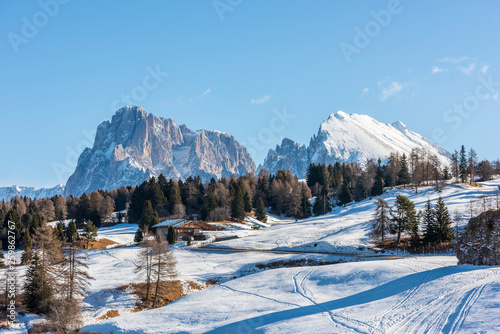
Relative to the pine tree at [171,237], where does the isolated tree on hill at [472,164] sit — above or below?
above

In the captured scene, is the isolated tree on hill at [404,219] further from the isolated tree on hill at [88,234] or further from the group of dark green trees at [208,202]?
the isolated tree on hill at [88,234]

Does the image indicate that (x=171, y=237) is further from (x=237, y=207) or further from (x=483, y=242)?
(x=483, y=242)

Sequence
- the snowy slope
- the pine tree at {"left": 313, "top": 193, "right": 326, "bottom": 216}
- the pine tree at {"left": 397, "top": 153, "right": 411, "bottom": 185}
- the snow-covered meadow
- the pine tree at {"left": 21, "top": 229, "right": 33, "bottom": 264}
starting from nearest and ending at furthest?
1. the snowy slope
2. the snow-covered meadow
3. the pine tree at {"left": 21, "top": 229, "right": 33, "bottom": 264}
4. the pine tree at {"left": 313, "top": 193, "right": 326, "bottom": 216}
5. the pine tree at {"left": 397, "top": 153, "right": 411, "bottom": 185}

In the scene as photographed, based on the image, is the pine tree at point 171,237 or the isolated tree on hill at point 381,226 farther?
the pine tree at point 171,237

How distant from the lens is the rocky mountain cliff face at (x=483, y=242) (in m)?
29.3

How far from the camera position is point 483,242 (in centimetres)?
3016

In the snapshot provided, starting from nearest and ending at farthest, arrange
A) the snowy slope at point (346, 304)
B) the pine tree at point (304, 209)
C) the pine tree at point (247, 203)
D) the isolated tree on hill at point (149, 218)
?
the snowy slope at point (346, 304) → the isolated tree on hill at point (149, 218) → the pine tree at point (247, 203) → the pine tree at point (304, 209)

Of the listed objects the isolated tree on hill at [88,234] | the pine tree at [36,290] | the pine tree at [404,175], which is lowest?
the pine tree at [36,290]

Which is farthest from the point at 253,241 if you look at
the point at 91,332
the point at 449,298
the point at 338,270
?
the point at 449,298

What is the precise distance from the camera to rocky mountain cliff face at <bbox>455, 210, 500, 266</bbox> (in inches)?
1153

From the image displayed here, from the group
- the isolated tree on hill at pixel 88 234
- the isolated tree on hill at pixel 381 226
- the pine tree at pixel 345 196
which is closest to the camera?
the isolated tree on hill at pixel 381 226

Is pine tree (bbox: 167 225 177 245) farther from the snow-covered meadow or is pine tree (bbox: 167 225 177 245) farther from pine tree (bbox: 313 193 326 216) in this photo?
pine tree (bbox: 313 193 326 216)

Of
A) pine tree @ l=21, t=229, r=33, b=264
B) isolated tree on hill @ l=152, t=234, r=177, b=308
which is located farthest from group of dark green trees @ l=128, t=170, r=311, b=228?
isolated tree on hill @ l=152, t=234, r=177, b=308

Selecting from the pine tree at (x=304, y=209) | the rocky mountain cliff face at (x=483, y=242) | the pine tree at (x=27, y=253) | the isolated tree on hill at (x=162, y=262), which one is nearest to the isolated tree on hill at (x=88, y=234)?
the pine tree at (x=27, y=253)
